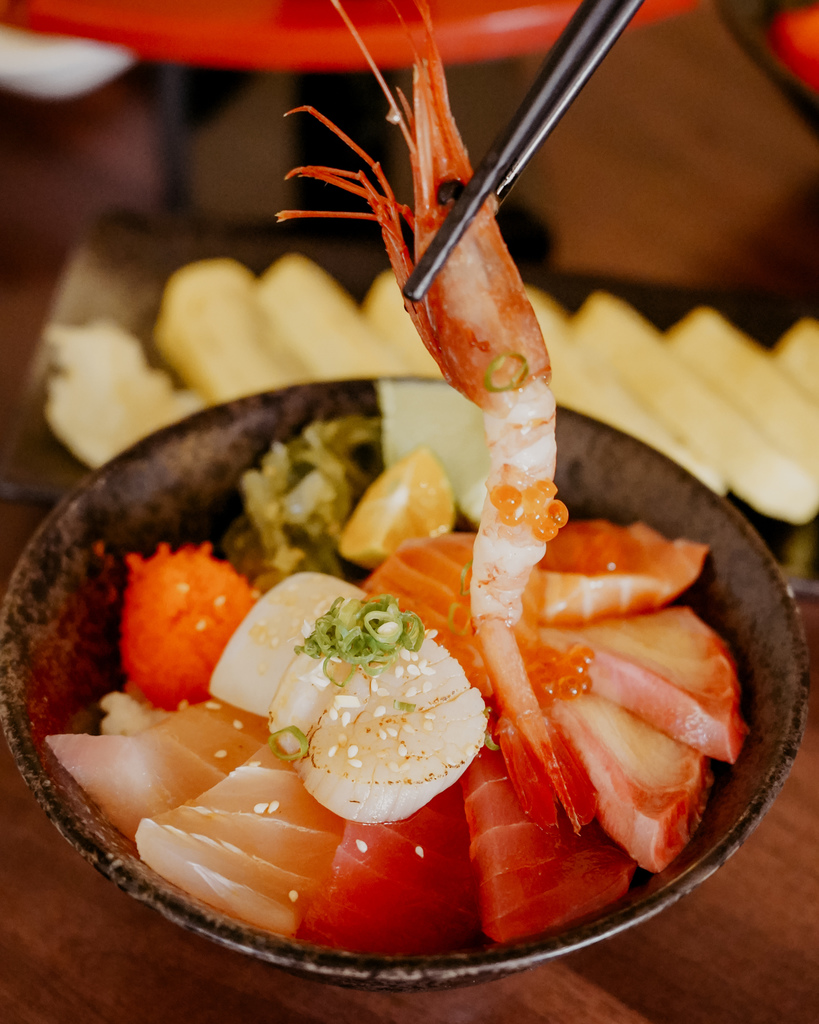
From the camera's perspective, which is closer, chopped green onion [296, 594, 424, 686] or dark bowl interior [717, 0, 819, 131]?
chopped green onion [296, 594, 424, 686]

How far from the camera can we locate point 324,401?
154cm

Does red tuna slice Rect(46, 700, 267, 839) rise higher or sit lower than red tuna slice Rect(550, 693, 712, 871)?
lower

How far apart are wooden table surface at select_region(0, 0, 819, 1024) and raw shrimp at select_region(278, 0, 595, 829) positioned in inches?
14.2

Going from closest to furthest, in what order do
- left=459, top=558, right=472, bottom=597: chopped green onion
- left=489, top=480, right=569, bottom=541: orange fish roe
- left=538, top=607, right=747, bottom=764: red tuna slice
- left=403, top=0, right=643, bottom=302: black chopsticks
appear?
left=403, top=0, right=643, bottom=302: black chopsticks
left=489, top=480, right=569, bottom=541: orange fish roe
left=538, top=607, right=747, bottom=764: red tuna slice
left=459, top=558, right=472, bottom=597: chopped green onion

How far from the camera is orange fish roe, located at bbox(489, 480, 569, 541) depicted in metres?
1.06

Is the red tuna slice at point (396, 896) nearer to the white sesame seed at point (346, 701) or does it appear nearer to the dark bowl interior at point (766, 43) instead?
the white sesame seed at point (346, 701)

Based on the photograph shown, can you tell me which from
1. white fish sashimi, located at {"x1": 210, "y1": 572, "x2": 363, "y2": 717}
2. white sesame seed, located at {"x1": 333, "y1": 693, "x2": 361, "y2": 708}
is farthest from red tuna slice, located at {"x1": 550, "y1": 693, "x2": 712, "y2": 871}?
white fish sashimi, located at {"x1": 210, "y1": 572, "x2": 363, "y2": 717}

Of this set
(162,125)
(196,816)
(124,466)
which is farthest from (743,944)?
(162,125)

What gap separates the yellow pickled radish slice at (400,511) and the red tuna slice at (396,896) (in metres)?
0.50

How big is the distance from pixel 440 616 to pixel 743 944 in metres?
0.67

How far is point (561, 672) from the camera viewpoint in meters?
1.22

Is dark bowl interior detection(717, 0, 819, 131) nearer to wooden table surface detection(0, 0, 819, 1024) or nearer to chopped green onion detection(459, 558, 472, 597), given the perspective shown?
wooden table surface detection(0, 0, 819, 1024)

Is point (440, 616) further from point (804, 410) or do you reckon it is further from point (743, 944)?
point (804, 410)

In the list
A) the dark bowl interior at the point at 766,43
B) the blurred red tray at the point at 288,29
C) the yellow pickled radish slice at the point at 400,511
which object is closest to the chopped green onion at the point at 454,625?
the yellow pickled radish slice at the point at 400,511
